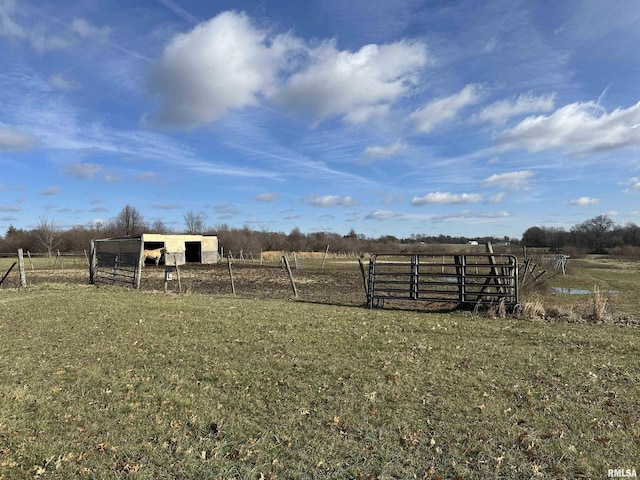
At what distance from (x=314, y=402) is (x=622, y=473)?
8.92 feet

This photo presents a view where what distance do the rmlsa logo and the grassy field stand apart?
0.05 metres

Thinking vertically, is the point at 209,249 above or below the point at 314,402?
above

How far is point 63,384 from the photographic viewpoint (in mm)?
4977

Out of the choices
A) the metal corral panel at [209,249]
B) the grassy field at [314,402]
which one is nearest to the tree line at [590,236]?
the metal corral panel at [209,249]

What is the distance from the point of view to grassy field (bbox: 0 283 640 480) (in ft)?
11.0

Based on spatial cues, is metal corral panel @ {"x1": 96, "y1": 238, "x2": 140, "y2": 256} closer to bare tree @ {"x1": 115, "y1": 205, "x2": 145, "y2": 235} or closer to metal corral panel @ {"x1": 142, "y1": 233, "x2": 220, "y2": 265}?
metal corral panel @ {"x1": 142, "y1": 233, "x2": 220, "y2": 265}

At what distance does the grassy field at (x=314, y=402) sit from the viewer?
3338 mm

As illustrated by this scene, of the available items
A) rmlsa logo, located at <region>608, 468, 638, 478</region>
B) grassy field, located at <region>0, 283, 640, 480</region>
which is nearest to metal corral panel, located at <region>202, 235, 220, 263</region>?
grassy field, located at <region>0, 283, 640, 480</region>

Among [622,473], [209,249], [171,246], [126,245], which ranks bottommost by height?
[622,473]

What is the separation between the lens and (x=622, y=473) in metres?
3.18

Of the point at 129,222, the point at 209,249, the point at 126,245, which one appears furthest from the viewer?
the point at 129,222

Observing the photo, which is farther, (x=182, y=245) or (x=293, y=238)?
(x=293, y=238)

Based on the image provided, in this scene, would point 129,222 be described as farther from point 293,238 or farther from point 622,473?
point 622,473

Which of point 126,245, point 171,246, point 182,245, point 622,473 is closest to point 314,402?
point 622,473
